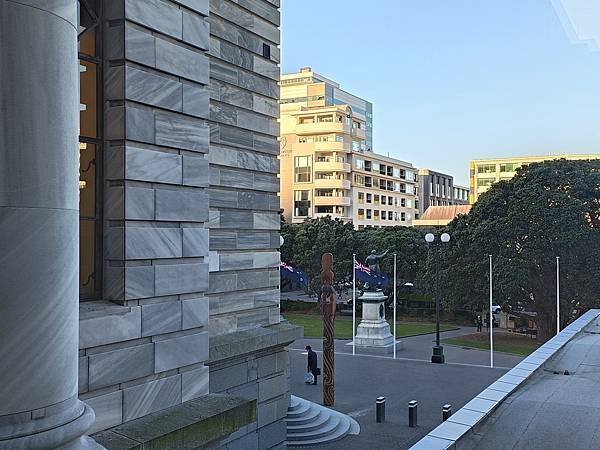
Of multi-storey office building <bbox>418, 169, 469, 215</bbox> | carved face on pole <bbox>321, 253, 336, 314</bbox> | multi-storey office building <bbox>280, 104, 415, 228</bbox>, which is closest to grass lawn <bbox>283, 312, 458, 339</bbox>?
carved face on pole <bbox>321, 253, 336, 314</bbox>

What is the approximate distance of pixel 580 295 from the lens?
115 ft

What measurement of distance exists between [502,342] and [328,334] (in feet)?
65.1

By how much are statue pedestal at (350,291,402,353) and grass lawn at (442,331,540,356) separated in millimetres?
5492

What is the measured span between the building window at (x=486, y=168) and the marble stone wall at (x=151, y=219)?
4253 inches

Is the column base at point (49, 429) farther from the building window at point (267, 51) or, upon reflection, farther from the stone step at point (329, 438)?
the stone step at point (329, 438)

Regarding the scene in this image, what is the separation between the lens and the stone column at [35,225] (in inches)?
162

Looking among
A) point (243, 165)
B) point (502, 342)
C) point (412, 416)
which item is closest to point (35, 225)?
point (243, 165)

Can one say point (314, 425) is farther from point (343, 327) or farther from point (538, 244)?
point (343, 327)

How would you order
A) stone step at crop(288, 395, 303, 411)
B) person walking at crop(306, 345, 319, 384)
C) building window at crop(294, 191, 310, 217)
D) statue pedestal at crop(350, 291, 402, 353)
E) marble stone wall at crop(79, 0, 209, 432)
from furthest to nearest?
building window at crop(294, 191, 310, 217), statue pedestal at crop(350, 291, 402, 353), person walking at crop(306, 345, 319, 384), stone step at crop(288, 395, 303, 411), marble stone wall at crop(79, 0, 209, 432)

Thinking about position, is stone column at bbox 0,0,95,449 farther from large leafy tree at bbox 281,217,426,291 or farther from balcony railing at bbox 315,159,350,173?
balcony railing at bbox 315,159,350,173

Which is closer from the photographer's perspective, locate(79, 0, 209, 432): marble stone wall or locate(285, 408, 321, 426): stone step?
locate(79, 0, 209, 432): marble stone wall

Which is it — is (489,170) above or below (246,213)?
above

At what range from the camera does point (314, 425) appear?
17.4 meters

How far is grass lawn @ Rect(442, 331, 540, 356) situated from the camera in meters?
34.2
